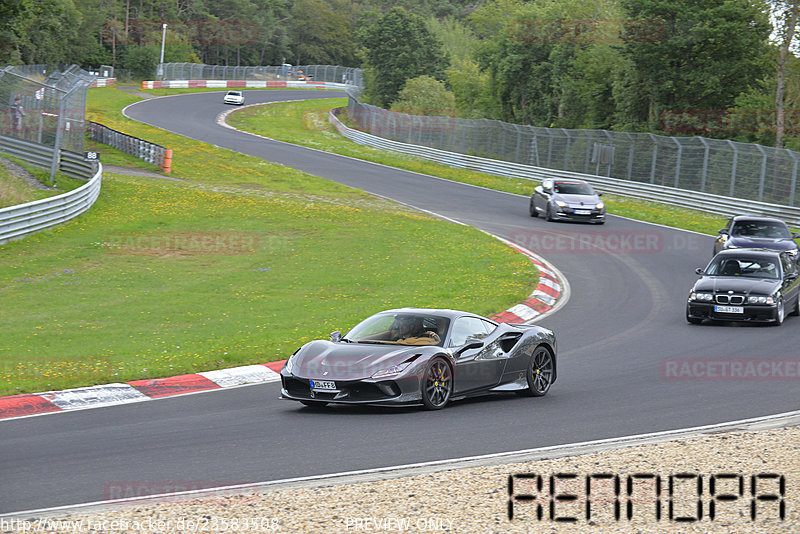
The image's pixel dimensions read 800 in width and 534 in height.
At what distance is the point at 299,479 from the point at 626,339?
9656 mm

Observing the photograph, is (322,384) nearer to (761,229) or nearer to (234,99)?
(761,229)

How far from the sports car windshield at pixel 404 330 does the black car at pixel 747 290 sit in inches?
323

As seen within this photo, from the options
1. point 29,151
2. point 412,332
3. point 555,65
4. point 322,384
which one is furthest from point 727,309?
point 555,65

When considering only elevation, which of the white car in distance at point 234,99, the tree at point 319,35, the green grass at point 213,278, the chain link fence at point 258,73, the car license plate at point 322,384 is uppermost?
the tree at point 319,35

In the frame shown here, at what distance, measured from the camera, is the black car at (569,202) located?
3306 centimetres

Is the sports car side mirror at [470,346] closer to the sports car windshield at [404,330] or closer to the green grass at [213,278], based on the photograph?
the sports car windshield at [404,330]

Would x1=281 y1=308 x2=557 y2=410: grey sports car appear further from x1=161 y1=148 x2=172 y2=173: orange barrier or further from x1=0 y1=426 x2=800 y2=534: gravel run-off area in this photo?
x1=161 y1=148 x2=172 y2=173: orange barrier

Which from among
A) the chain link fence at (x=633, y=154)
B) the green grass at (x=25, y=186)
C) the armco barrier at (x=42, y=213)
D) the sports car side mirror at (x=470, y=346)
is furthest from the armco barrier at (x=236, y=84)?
the sports car side mirror at (x=470, y=346)

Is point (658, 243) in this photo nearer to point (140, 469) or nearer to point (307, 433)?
point (307, 433)

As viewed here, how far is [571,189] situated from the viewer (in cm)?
3409

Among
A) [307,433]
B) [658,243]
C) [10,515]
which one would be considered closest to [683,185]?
[658,243]

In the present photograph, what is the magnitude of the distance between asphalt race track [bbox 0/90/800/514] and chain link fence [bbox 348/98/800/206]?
56.6 ft

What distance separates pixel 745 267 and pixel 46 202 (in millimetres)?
18277

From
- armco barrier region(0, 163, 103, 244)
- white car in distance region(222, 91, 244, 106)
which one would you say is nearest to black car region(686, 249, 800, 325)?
armco barrier region(0, 163, 103, 244)
